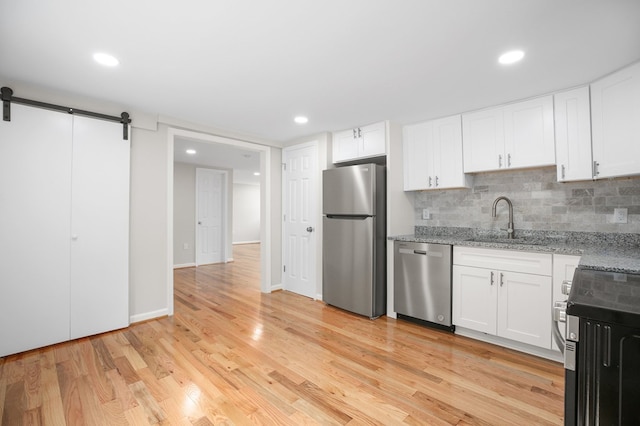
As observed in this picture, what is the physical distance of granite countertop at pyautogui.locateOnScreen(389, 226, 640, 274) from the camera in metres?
1.64

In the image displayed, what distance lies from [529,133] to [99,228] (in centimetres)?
405

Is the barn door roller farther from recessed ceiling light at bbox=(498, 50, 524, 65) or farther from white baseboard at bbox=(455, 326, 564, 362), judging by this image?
white baseboard at bbox=(455, 326, 564, 362)

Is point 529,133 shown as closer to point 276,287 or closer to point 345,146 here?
point 345,146

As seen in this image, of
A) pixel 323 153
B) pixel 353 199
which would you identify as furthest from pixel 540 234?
pixel 323 153

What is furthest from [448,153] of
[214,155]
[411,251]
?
[214,155]

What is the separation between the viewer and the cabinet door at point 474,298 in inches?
102

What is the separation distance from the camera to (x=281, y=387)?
1.97 m

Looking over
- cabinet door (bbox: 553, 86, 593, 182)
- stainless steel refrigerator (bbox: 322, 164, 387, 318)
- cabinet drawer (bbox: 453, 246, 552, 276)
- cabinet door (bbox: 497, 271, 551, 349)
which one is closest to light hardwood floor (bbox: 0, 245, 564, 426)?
cabinet door (bbox: 497, 271, 551, 349)

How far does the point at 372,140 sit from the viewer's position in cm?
349

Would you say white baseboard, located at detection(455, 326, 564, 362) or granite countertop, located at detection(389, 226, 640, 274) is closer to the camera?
granite countertop, located at detection(389, 226, 640, 274)

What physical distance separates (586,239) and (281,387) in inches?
110

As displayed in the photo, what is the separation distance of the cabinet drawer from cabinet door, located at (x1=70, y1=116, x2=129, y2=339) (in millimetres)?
3279

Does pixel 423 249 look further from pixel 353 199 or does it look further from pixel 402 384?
pixel 402 384

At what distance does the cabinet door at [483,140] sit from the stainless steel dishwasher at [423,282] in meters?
0.89
